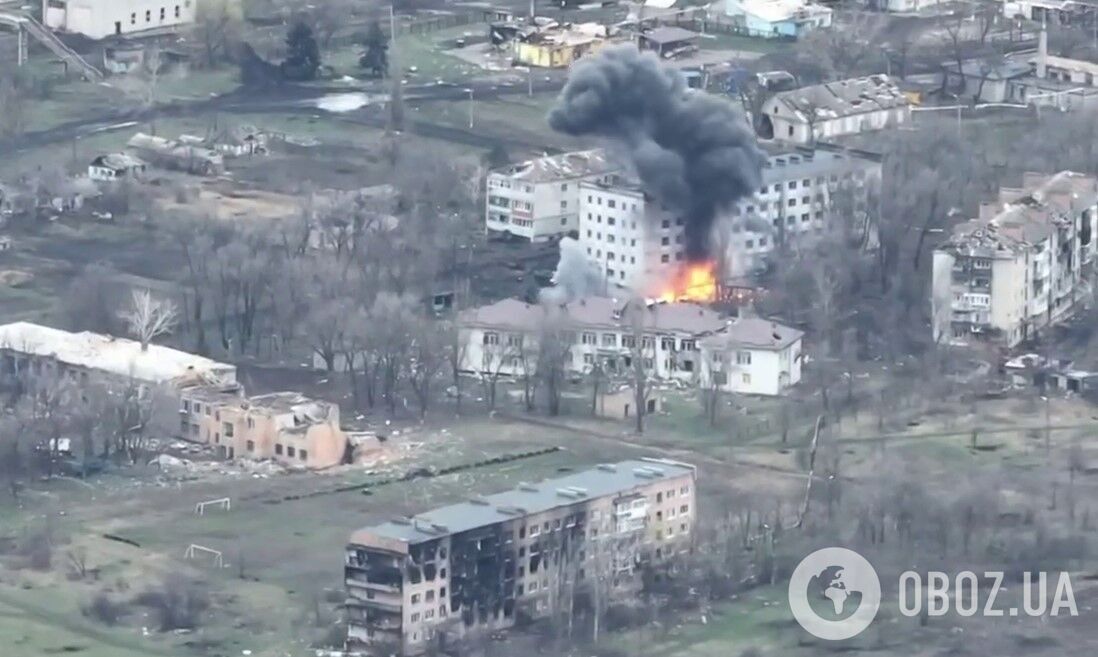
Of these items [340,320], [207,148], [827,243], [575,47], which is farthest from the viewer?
[575,47]

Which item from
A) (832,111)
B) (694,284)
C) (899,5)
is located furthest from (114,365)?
(899,5)

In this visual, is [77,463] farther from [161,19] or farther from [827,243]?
[161,19]

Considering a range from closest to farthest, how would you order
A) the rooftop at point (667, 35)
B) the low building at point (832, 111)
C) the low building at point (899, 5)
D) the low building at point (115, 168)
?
the low building at point (115, 168) < the low building at point (832, 111) < the rooftop at point (667, 35) < the low building at point (899, 5)

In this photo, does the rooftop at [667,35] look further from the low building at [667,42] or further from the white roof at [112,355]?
the white roof at [112,355]

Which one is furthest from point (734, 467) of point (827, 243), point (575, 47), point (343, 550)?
point (575, 47)

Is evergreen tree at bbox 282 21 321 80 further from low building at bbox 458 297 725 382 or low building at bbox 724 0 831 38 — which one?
low building at bbox 458 297 725 382

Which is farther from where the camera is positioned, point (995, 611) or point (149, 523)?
point (149, 523)

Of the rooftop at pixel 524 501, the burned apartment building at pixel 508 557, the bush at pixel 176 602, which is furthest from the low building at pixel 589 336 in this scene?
the bush at pixel 176 602
